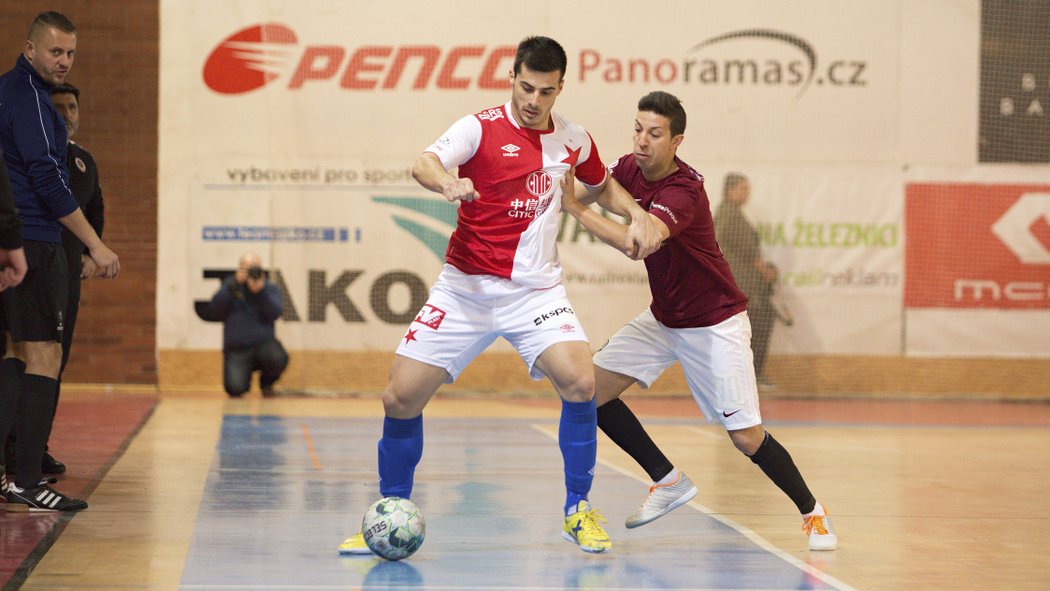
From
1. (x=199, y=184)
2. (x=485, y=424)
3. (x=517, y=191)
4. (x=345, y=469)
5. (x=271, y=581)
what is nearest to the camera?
(x=271, y=581)

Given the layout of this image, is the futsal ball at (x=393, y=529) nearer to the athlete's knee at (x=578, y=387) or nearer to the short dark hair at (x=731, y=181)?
the athlete's knee at (x=578, y=387)

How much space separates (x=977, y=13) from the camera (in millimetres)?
14617

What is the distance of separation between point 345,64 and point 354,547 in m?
9.89

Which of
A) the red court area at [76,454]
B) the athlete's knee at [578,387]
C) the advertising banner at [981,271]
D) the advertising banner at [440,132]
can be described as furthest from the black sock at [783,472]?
the advertising banner at [981,271]

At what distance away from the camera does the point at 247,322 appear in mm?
13297

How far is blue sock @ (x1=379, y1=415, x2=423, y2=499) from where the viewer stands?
17.4 feet

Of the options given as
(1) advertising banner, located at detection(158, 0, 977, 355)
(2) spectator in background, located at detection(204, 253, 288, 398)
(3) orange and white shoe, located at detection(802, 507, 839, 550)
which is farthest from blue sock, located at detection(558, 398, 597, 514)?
(1) advertising banner, located at detection(158, 0, 977, 355)

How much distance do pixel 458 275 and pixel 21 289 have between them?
224 cm

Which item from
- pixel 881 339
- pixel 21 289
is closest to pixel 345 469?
pixel 21 289

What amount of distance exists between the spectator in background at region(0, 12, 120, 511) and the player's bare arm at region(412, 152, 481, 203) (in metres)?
2.02

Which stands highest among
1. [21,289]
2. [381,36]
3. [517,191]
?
[381,36]

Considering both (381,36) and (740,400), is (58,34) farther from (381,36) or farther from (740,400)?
(381,36)

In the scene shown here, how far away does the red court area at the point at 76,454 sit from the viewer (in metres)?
5.10

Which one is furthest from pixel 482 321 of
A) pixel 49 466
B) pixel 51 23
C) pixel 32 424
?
pixel 49 466
